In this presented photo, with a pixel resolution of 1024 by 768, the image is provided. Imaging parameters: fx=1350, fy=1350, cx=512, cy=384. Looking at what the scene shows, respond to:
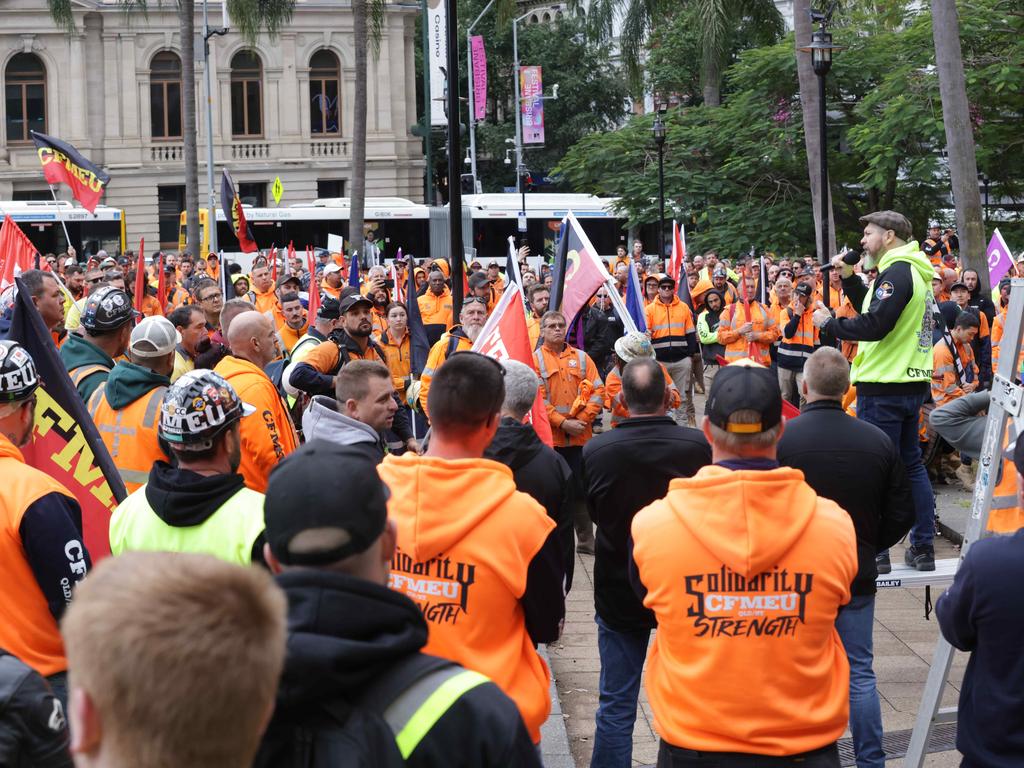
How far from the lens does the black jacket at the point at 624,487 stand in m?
5.21

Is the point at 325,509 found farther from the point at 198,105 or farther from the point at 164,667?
the point at 198,105

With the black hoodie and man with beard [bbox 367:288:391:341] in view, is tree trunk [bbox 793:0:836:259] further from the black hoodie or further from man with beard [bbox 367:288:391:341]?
the black hoodie

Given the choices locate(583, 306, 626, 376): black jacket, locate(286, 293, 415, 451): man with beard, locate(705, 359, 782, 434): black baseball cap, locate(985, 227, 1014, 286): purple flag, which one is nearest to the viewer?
locate(705, 359, 782, 434): black baseball cap

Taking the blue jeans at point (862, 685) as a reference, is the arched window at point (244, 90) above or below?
above

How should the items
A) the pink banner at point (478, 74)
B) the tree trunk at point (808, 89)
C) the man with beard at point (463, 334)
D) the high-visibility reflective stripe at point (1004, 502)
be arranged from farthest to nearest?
1. the pink banner at point (478, 74)
2. the tree trunk at point (808, 89)
3. the man with beard at point (463, 334)
4. the high-visibility reflective stripe at point (1004, 502)

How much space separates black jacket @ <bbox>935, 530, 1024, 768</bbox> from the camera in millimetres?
3600

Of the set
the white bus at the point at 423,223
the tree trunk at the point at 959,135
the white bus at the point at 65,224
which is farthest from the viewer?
the white bus at the point at 423,223

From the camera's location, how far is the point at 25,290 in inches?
213

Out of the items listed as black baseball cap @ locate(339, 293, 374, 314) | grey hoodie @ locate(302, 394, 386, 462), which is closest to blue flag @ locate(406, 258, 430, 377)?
black baseball cap @ locate(339, 293, 374, 314)

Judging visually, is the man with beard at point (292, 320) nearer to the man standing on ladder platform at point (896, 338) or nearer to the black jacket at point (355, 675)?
the man standing on ladder platform at point (896, 338)

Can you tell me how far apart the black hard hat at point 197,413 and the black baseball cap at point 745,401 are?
1.48m

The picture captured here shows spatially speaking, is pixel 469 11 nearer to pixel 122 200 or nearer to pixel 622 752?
pixel 122 200

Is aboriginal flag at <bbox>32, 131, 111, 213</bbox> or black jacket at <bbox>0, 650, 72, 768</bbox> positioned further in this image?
aboriginal flag at <bbox>32, 131, 111, 213</bbox>

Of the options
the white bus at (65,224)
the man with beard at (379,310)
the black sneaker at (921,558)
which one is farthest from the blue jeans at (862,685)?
the white bus at (65,224)
